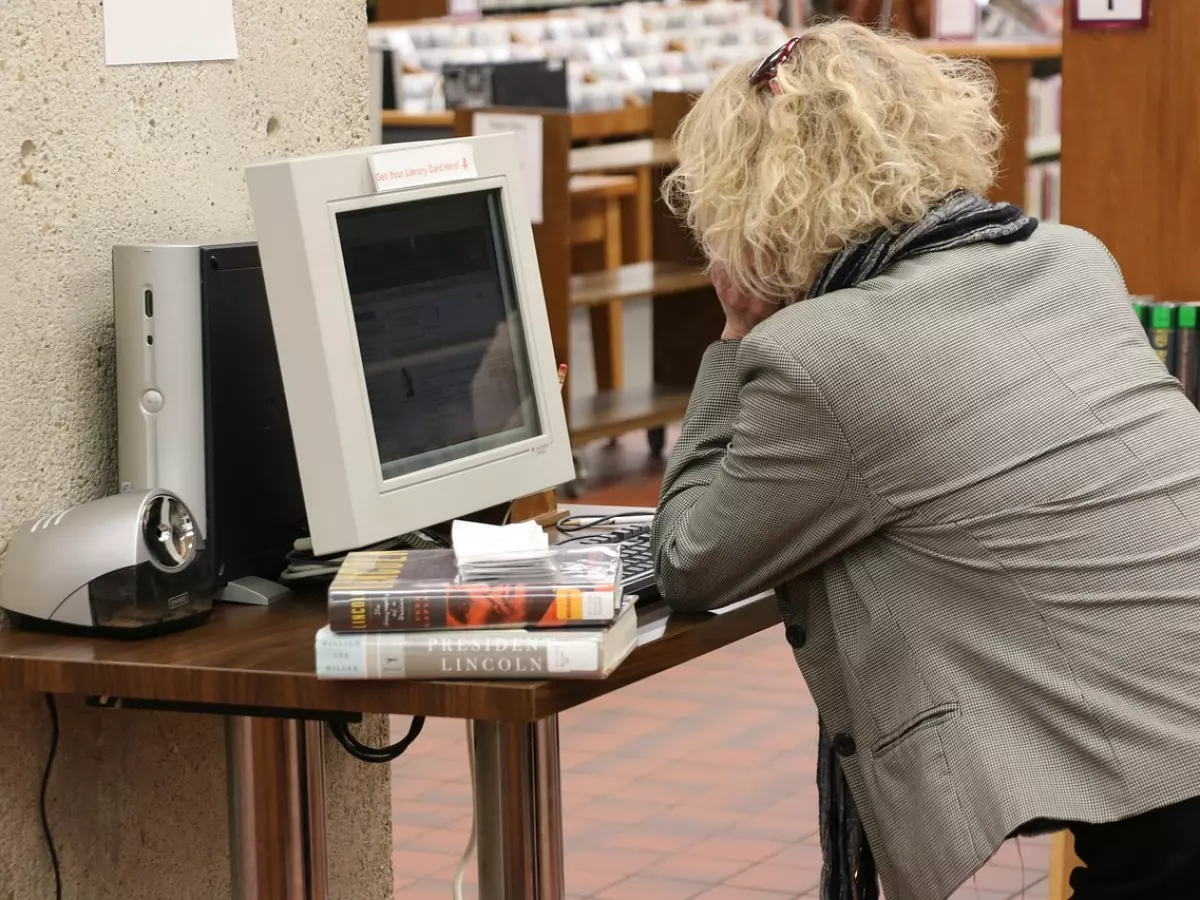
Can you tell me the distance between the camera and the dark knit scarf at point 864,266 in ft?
5.63

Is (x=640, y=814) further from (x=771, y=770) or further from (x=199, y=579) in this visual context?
(x=199, y=579)

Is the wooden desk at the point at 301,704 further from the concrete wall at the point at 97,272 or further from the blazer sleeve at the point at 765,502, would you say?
the concrete wall at the point at 97,272

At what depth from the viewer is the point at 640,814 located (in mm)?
3486

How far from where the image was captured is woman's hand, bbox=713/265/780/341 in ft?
5.96

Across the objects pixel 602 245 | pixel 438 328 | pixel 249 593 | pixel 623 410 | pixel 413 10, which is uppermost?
pixel 413 10

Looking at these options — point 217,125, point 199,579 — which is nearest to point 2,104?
point 217,125

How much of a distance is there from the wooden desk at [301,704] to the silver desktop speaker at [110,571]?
0.07 feet

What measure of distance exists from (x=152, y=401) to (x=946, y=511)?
30.8 inches

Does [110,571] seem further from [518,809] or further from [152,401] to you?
[518,809]

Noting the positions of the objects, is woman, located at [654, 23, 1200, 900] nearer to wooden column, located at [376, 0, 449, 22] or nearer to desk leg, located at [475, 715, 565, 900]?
desk leg, located at [475, 715, 565, 900]

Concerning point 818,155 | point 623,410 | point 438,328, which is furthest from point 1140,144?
point 623,410

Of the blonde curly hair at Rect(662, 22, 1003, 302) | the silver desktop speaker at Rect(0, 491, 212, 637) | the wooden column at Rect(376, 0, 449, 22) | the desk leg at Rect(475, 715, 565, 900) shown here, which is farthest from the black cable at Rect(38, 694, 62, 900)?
the wooden column at Rect(376, 0, 449, 22)

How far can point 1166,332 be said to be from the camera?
9.36ft

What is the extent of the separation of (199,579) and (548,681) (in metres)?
0.43
